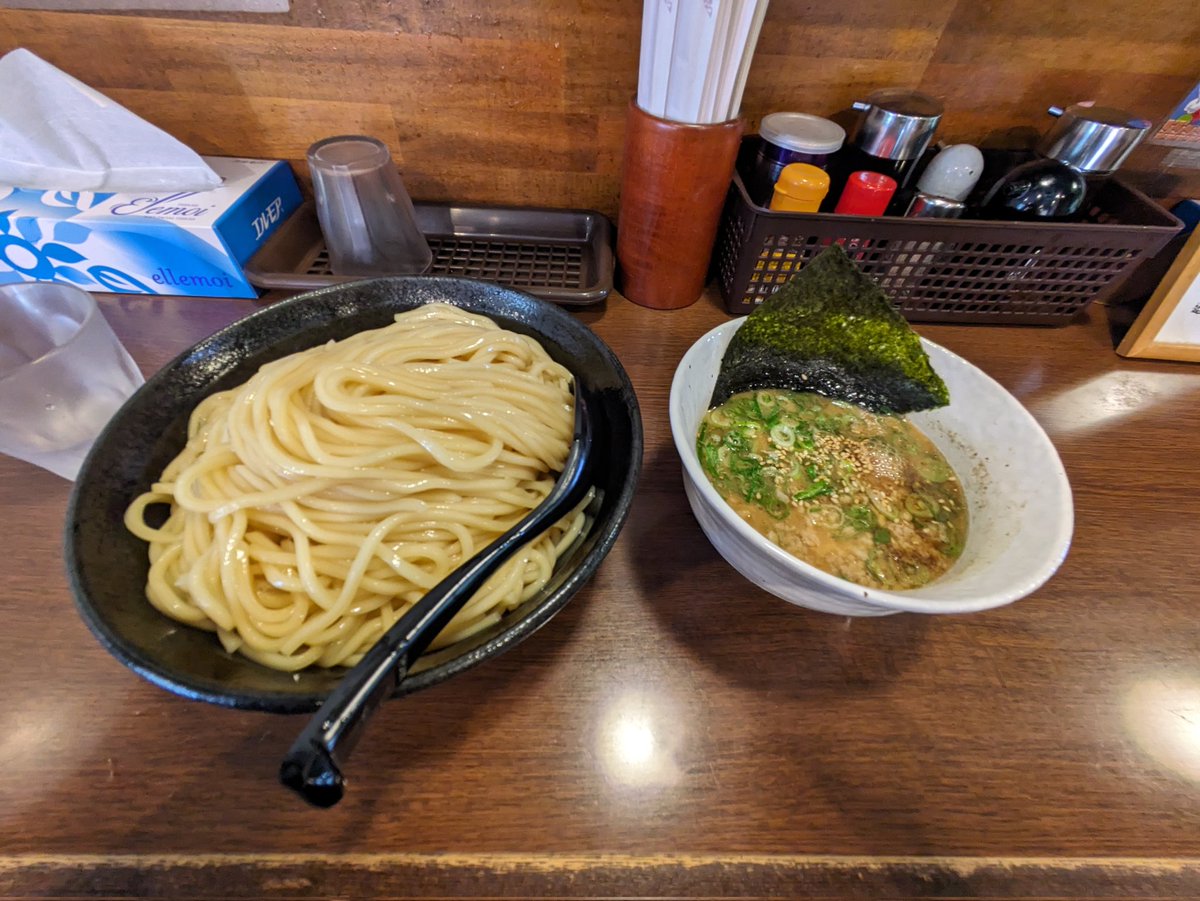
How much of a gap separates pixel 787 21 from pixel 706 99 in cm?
55

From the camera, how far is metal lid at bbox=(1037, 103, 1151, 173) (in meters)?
1.49

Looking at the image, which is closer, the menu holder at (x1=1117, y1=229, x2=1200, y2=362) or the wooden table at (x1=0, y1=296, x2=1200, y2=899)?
the wooden table at (x1=0, y1=296, x2=1200, y2=899)

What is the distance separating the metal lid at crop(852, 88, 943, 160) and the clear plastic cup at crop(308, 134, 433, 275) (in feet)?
4.63

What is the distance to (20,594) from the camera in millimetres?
1036

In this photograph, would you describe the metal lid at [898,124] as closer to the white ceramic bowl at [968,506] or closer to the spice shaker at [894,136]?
the spice shaker at [894,136]

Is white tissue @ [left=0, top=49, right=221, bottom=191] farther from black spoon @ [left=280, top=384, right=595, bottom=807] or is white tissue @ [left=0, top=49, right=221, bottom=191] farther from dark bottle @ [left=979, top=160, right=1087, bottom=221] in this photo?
dark bottle @ [left=979, top=160, right=1087, bottom=221]

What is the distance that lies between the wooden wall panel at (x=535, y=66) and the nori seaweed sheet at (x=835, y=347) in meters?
0.98

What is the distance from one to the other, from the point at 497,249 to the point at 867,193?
1.20m

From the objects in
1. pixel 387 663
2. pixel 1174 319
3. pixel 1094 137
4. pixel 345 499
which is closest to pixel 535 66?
pixel 345 499

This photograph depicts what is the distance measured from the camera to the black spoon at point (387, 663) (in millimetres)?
564

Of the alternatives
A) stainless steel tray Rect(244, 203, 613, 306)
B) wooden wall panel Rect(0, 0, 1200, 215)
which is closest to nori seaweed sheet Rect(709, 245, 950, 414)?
stainless steel tray Rect(244, 203, 613, 306)

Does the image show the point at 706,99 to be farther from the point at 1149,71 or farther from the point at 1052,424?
the point at 1149,71

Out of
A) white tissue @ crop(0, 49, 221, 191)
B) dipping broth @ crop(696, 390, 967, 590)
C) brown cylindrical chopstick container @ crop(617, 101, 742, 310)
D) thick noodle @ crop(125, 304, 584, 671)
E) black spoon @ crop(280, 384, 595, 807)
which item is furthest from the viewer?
white tissue @ crop(0, 49, 221, 191)

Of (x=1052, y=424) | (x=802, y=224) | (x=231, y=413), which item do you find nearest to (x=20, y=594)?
(x=231, y=413)
